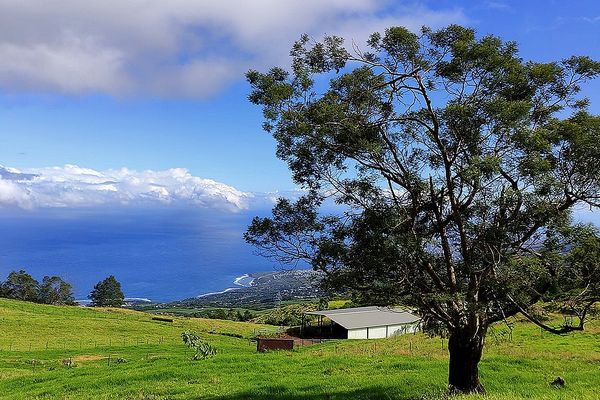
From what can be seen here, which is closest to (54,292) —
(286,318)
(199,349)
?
(286,318)

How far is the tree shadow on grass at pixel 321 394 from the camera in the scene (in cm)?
1721

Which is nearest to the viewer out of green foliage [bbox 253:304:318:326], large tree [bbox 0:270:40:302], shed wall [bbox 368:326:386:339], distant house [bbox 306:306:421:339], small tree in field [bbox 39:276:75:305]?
distant house [bbox 306:306:421:339]

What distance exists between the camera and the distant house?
207ft

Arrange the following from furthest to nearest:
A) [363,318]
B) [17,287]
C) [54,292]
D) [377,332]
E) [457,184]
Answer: [54,292]
[17,287]
[363,318]
[377,332]
[457,184]

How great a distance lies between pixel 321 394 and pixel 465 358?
567 centimetres

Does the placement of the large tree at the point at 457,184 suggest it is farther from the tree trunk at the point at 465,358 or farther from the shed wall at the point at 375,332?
the shed wall at the point at 375,332

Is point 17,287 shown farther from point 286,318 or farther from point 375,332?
point 375,332

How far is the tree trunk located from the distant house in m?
46.8

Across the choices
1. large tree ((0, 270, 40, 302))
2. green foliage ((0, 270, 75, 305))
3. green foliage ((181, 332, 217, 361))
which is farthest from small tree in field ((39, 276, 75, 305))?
green foliage ((181, 332, 217, 361))

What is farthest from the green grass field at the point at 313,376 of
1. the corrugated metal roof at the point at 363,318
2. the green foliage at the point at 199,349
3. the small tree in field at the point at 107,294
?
the small tree in field at the point at 107,294

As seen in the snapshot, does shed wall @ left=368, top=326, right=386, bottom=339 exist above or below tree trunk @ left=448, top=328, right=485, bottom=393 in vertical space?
below

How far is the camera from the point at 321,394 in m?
18.3

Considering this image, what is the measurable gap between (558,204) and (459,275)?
10.6 ft

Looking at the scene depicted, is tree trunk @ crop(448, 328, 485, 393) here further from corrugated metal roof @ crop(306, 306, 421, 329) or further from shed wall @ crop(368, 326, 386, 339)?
shed wall @ crop(368, 326, 386, 339)
